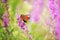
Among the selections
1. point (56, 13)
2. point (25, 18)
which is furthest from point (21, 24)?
point (56, 13)

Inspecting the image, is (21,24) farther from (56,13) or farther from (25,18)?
(56,13)

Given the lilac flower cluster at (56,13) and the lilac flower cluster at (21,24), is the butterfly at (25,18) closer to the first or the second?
the lilac flower cluster at (21,24)

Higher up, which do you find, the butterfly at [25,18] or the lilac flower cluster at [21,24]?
the butterfly at [25,18]

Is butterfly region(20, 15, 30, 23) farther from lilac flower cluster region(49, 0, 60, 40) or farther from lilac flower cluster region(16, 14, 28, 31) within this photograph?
lilac flower cluster region(49, 0, 60, 40)

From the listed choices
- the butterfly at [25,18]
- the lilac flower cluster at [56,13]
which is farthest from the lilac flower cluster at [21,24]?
the lilac flower cluster at [56,13]

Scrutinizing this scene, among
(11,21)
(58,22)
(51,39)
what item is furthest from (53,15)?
(11,21)

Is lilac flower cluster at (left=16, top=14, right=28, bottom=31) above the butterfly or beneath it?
beneath

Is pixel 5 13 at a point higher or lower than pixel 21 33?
higher

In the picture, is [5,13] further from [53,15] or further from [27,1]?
[53,15]

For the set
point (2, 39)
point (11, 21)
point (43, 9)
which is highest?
point (43, 9)

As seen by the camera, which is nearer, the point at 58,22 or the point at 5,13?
the point at 58,22

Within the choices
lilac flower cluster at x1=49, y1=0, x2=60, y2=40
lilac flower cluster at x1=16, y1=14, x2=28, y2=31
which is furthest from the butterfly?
lilac flower cluster at x1=49, y1=0, x2=60, y2=40
